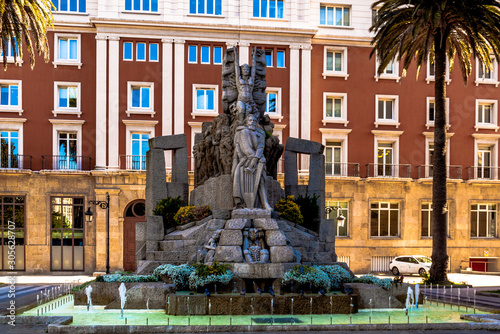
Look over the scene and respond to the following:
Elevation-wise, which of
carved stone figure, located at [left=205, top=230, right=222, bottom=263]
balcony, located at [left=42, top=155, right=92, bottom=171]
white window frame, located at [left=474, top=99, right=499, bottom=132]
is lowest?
carved stone figure, located at [left=205, top=230, right=222, bottom=263]

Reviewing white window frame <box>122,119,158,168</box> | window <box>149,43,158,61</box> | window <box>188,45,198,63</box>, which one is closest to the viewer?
white window frame <box>122,119,158,168</box>

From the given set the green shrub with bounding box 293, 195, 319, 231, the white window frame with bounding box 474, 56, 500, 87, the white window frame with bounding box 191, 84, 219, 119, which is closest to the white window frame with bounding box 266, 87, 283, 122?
the white window frame with bounding box 191, 84, 219, 119

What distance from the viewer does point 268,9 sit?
42.8 meters

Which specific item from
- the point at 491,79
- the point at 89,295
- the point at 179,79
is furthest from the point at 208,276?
the point at 491,79

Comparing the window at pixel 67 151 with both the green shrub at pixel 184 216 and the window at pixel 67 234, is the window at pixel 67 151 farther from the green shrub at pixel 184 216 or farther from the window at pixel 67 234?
the green shrub at pixel 184 216

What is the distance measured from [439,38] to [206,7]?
1882cm

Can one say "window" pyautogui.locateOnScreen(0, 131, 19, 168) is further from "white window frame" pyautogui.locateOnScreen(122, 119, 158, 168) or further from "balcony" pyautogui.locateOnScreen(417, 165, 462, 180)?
"balcony" pyautogui.locateOnScreen(417, 165, 462, 180)

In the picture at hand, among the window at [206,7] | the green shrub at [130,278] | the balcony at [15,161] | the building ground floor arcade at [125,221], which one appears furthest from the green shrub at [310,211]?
the balcony at [15,161]

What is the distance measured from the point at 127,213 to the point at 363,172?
17289mm

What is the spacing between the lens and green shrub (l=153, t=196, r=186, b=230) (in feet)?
68.5

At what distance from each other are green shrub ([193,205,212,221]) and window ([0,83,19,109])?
82.5ft

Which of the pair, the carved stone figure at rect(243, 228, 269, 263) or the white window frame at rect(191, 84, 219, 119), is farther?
the white window frame at rect(191, 84, 219, 119)

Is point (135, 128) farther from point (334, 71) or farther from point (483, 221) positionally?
point (483, 221)

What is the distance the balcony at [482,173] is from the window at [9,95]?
109ft
